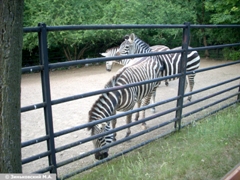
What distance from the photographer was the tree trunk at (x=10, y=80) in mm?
1409

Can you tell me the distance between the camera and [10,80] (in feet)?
4.86

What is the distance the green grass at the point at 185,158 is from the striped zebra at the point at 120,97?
1.53ft

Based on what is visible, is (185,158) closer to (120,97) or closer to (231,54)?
(120,97)

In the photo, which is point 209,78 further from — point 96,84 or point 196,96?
point 96,84

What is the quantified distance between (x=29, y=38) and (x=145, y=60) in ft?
25.3

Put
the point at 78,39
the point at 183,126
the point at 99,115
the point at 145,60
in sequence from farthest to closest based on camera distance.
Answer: the point at 78,39 < the point at 145,60 < the point at 183,126 < the point at 99,115

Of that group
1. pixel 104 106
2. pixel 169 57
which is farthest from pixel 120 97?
pixel 169 57

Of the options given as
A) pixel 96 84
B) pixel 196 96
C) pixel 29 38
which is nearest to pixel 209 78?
pixel 196 96

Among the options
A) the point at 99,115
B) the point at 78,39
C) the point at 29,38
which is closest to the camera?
the point at 99,115

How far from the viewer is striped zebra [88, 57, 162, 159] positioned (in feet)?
11.2

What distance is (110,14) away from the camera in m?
12.6

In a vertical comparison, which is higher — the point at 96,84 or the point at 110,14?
the point at 110,14

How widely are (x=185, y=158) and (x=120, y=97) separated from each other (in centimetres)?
150

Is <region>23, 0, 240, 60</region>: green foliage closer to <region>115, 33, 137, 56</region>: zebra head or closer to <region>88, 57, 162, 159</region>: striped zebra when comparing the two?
<region>115, 33, 137, 56</region>: zebra head
